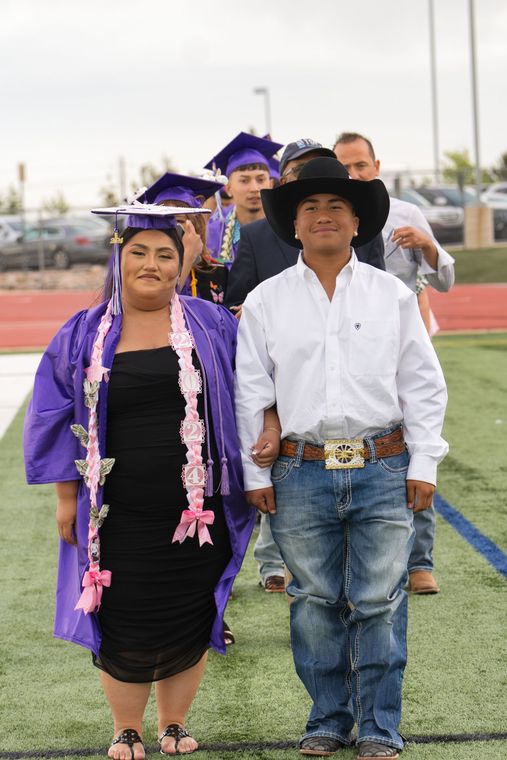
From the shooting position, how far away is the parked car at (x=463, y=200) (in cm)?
3025

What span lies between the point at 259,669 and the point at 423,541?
3.73 ft

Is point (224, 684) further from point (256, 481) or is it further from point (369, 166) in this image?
point (369, 166)

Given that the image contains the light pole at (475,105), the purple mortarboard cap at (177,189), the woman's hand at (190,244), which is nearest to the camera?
the woman's hand at (190,244)

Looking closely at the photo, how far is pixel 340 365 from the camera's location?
3.65 metres

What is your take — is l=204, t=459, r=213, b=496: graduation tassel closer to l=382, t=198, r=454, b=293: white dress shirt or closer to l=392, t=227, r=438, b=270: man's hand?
l=392, t=227, r=438, b=270: man's hand

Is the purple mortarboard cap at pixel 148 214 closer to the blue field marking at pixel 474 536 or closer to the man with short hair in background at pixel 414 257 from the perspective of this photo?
the man with short hair in background at pixel 414 257

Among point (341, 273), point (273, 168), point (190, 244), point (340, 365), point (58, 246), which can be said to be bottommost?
point (340, 365)

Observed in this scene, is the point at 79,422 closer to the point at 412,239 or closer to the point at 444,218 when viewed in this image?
the point at 412,239

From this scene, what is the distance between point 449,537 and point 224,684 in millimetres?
2231

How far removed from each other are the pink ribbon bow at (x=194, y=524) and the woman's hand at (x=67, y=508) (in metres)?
0.33

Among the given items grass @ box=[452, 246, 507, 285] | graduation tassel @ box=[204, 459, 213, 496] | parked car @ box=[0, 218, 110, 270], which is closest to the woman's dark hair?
graduation tassel @ box=[204, 459, 213, 496]

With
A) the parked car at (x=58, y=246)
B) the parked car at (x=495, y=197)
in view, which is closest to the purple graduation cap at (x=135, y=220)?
the parked car at (x=58, y=246)

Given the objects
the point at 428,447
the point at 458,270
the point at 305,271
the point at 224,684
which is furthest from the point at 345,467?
the point at 458,270

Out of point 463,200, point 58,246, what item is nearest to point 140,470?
point 58,246
